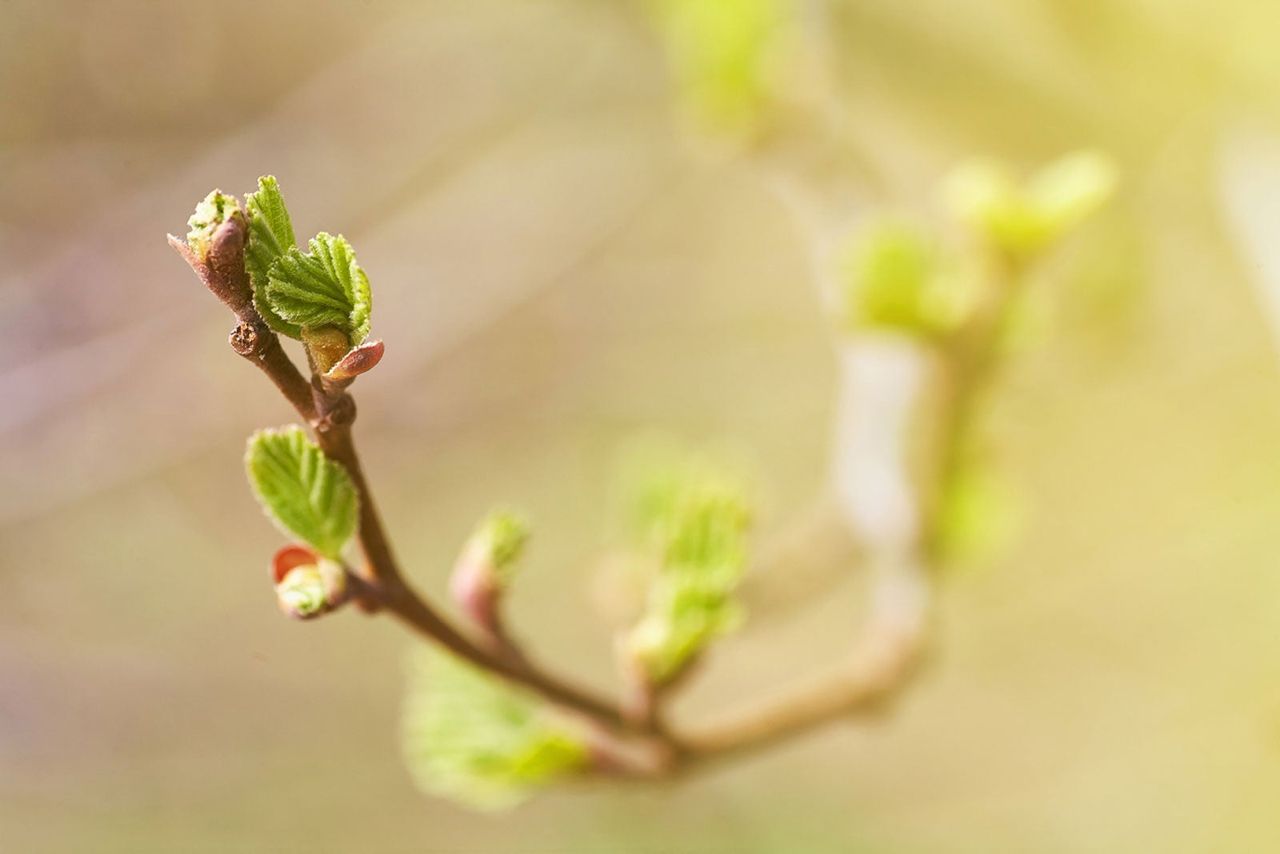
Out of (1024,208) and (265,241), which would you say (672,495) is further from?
(265,241)

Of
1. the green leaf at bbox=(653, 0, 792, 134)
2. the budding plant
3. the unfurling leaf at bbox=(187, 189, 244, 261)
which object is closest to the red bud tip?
the budding plant

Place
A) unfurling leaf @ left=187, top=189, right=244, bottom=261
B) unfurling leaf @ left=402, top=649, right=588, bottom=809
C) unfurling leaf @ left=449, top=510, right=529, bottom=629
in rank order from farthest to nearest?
unfurling leaf @ left=402, top=649, right=588, bottom=809 → unfurling leaf @ left=449, top=510, right=529, bottom=629 → unfurling leaf @ left=187, top=189, right=244, bottom=261

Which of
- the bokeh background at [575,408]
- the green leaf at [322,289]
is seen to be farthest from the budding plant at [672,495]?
the bokeh background at [575,408]

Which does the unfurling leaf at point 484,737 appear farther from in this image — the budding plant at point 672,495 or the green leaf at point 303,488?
the green leaf at point 303,488

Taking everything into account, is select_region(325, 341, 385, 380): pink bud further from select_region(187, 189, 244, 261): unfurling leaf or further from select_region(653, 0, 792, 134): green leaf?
select_region(653, 0, 792, 134): green leaf

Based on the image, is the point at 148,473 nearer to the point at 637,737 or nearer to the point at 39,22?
the point at 39,22

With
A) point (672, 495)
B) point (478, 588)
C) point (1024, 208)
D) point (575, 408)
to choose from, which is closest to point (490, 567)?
point (478, 588)

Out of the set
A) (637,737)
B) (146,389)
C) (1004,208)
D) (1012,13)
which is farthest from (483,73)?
(637,737)
